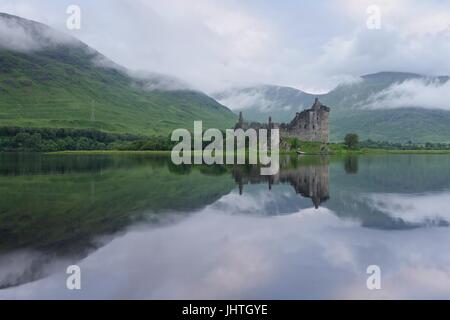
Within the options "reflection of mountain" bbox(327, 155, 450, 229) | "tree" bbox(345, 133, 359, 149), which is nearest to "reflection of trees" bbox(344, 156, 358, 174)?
"reflection of mountain" bbox(327, 155, 450, 229)

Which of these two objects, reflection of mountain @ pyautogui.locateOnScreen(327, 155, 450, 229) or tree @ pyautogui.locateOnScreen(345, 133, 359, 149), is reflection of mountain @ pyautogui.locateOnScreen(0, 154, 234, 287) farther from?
tree @ pyautogui.locateOnScreen(345, 133, 359, 149)

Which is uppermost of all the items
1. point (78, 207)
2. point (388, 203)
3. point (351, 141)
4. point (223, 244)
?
point (351, 141)

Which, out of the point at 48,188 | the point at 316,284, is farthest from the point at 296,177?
the point at 316,284

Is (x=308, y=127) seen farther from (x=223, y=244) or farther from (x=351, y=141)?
(x=223, y=244)

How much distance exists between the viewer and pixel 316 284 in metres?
11.9

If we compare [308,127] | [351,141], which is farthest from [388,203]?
[351,141]

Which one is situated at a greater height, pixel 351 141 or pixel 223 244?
pixel 351 141

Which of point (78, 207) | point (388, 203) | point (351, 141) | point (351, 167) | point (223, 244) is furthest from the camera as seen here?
point (351, 141)

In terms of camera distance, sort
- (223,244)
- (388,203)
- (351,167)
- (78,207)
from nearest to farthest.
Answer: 1. (223,244)
2. (78,207)
3. (388,203)
4. (351,167)

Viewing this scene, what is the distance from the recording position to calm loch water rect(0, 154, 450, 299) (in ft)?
38.2

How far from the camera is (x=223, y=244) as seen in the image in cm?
1612

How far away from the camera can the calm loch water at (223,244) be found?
11648 mm

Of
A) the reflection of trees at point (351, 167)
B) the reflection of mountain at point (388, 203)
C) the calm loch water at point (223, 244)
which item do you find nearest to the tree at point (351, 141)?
the reflection of trees at point (351, 167)
